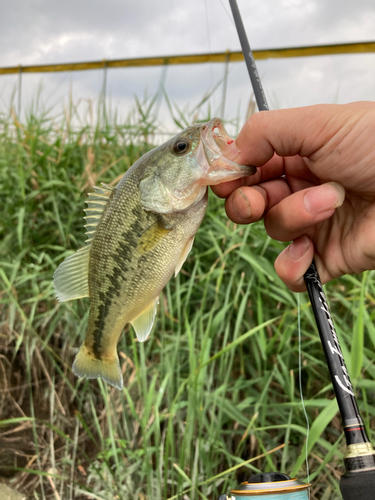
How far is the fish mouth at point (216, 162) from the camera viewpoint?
4.06 feet

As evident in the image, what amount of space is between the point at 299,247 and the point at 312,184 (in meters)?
0.28

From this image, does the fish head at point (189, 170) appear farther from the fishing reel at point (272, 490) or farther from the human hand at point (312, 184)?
the fishing reel at point (272, 490)

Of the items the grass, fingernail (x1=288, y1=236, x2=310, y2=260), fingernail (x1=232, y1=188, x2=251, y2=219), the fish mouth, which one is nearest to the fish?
the fish mouth

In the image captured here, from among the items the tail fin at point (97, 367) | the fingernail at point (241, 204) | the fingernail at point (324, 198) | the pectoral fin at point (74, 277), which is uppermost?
the fingernail at point (241, 204)

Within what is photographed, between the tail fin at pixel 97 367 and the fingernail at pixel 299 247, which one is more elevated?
the fingernail at pixel 299 247

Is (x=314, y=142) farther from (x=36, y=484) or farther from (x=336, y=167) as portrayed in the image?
(x=36, y=484)

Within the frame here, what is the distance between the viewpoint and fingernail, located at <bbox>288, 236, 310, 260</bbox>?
155cm

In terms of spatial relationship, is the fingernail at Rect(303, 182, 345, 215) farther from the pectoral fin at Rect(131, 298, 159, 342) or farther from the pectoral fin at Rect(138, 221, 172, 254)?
the pectoral fin at Rect(131, 298, 159, 342)

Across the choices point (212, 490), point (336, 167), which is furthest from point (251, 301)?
point (336, 167)

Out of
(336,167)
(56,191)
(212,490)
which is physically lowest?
(212,490)

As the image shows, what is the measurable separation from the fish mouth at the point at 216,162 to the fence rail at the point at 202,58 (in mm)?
2863

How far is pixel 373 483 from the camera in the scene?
91cm

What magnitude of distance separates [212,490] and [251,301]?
1067mm

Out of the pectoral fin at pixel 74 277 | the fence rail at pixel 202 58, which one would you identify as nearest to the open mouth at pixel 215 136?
the pectoral fin at pixel 74 277
